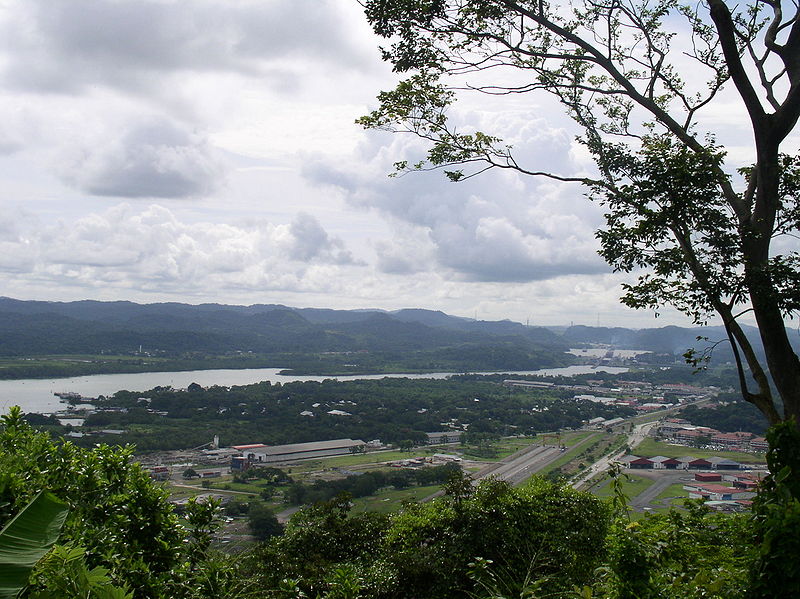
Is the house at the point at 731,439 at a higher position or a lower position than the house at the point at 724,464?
lower

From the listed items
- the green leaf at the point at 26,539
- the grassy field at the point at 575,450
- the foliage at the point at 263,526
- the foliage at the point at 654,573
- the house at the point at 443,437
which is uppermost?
the green leaf at the point at 26,539

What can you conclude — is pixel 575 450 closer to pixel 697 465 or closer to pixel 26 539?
pixel 697 465

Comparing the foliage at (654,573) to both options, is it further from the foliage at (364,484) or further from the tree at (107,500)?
the foliage at (364,484)

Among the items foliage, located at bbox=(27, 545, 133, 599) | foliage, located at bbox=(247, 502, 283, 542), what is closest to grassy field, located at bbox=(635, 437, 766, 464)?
foliage, located at bbox=(247, 502, 283, 542)

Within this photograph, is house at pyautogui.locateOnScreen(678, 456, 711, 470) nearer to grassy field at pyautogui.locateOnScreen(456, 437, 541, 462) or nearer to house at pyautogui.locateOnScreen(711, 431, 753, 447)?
house at pyautogui.locateOnScreen(711, 431, 753, 447)

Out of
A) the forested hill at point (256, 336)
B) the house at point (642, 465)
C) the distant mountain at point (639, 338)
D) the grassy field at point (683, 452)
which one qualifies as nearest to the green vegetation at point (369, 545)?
the house at point (642, 465)

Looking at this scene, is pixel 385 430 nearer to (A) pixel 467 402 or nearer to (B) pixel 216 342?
(A) pixel 467 402
